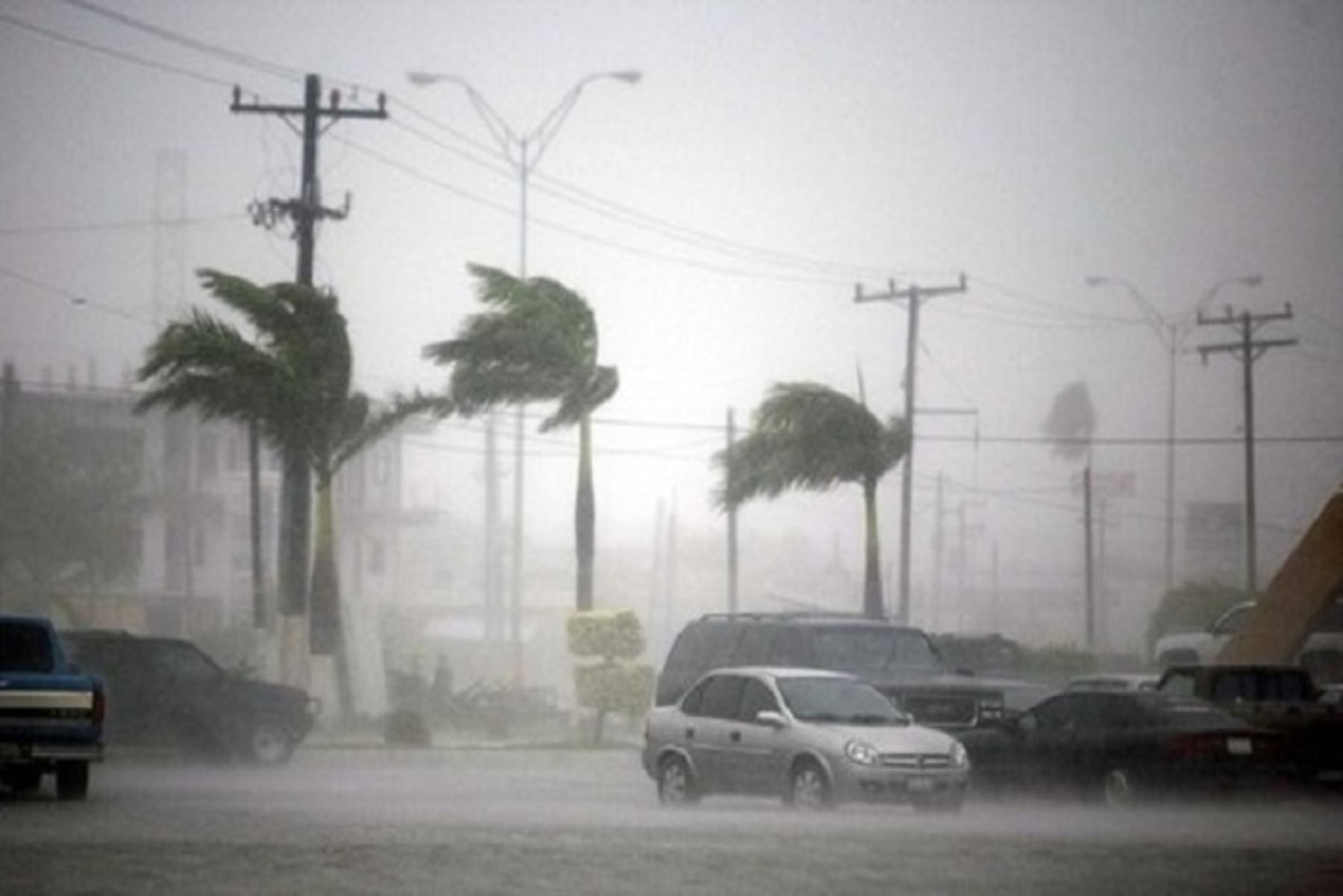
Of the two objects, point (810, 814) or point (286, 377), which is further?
point (286, 377)

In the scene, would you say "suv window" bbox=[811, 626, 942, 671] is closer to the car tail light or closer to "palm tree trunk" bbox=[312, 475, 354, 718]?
the car tail light

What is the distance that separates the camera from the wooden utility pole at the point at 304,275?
48.5m

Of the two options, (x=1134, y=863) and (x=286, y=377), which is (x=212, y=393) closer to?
(x=286, y=377)

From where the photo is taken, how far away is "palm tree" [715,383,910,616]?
55.9m

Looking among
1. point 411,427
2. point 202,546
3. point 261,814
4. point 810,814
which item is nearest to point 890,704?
point 810,814


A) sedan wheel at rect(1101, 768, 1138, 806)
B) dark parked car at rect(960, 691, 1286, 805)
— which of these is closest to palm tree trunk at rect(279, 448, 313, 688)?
dark parked car at rect(960, 691, 1286, 805)

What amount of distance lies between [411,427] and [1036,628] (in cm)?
7629

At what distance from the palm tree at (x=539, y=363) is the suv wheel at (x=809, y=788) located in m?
23.6

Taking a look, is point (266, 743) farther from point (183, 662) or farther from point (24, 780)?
point (24, 780)

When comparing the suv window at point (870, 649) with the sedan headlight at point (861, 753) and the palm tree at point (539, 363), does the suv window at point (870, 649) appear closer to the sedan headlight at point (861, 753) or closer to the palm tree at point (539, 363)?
the sedan headlight at point (861, 753)

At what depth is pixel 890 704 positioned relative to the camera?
90.0 ft

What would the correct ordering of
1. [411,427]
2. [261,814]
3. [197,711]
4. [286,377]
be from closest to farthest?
[261,814], [197,711], [286,377], [411,427]

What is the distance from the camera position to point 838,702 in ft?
89.0

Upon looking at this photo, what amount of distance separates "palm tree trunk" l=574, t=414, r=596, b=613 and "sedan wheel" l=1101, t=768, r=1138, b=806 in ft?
74.8
